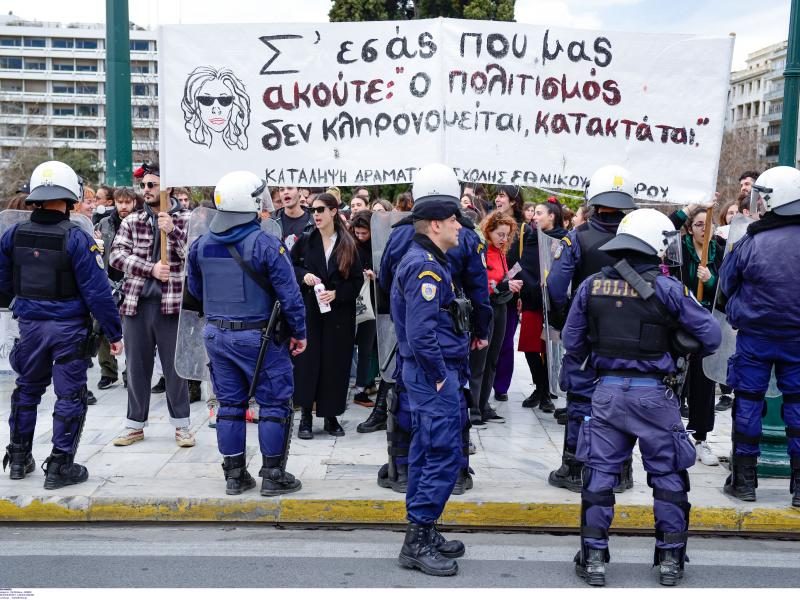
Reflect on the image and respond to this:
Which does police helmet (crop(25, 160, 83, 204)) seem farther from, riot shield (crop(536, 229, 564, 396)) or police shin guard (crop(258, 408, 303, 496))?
riot shield (crop(536, 229, 564, 396))

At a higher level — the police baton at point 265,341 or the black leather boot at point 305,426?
the police baton at point 265,341

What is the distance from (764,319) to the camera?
558 cm

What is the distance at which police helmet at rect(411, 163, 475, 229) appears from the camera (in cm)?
483

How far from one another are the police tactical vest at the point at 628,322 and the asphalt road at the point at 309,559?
1187mm

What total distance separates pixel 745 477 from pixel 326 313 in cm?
338

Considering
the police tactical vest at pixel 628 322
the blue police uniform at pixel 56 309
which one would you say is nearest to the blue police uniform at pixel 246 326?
the blue police uniform at pixel 56 309

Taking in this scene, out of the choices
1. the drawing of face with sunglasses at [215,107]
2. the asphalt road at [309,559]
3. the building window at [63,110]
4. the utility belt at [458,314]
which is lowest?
the asphalt road at [309,559]

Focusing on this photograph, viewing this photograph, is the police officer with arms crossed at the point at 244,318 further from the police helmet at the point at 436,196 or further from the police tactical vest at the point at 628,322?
the police tactical vest at the point at 628,322

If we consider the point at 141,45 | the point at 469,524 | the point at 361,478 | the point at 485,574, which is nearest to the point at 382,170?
the point at 361,478

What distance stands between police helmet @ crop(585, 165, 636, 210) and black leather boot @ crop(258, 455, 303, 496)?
2.58 m

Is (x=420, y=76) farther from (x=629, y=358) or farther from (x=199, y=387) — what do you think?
(x=199, y=387)

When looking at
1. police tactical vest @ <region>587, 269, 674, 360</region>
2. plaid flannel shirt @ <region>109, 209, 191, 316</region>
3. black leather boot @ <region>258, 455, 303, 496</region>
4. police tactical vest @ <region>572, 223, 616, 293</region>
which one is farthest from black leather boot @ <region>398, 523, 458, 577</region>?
plaid flannel shirt @ <region>109, 209, 191, 316</region>

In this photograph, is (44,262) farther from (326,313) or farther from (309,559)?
(309,559)

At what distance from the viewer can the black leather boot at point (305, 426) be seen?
7148 millimetres
